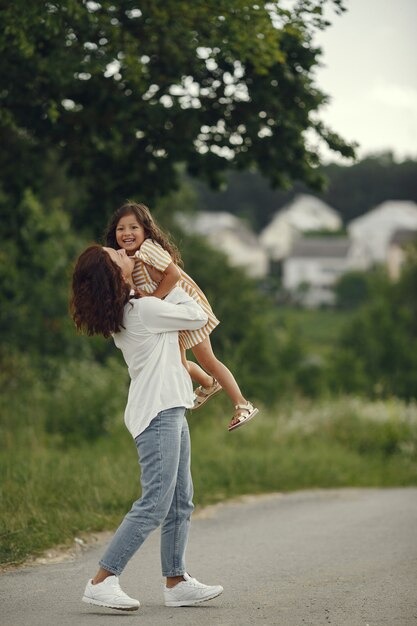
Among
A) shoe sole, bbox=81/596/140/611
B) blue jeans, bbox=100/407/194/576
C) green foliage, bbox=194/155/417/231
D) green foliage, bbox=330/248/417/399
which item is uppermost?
blue jeans, bbox=100/407/194/576

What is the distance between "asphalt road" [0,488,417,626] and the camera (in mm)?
4836

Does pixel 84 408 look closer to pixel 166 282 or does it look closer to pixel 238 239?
pixel 166 282

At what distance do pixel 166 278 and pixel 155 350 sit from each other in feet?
1.28

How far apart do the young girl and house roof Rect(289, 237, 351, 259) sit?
101m

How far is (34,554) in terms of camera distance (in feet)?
20.3

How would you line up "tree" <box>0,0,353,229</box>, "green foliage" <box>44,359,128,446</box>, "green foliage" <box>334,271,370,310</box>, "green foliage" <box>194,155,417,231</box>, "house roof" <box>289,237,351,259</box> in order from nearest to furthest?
"tree" <box>0,0,353,229</box>, "green foliage" <box>44,359,128,446</box>, "green foliage" <box>334,271,370,310</box>, "house roof" <box>289,237,351,259</box>, "green foliage" <box>194,155,417,231</box>

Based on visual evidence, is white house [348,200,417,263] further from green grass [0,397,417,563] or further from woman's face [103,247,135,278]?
woman's face [103,247,135,278]

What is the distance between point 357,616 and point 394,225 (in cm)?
12062

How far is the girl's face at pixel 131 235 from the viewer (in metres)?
5.07

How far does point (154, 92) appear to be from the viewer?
10312 mm

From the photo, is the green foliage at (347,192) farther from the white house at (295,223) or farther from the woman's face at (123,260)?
Answer: the woman's face at (123,260)

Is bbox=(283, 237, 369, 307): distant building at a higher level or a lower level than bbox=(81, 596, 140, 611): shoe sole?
lower

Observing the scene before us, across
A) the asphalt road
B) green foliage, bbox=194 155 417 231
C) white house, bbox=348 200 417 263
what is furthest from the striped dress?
green foliage, bbox=194 155 417 231

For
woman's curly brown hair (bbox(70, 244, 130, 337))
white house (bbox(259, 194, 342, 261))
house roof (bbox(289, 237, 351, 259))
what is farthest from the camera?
white house (bbox(259, 194, 342, 261))
